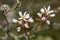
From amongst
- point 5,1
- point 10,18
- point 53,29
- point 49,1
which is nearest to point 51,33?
point 53,29

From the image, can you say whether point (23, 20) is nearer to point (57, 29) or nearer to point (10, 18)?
point (10, 18)

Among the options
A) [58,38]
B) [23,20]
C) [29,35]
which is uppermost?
[23,20]

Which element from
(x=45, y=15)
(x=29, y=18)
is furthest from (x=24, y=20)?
(x=45, y=15)

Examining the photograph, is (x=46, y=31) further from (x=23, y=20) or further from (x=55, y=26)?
(x=23, y=20)

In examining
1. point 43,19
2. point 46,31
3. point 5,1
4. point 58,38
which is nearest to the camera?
point 43,19

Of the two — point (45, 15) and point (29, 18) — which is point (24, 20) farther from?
point (45, 15)

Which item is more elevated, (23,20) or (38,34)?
(23,20)

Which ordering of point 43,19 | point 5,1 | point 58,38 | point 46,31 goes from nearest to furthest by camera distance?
1. point 43,19
2. point 5,1
3. point 46,31
4. point 58,38

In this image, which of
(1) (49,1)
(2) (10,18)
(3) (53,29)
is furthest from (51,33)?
(1) (49,1)

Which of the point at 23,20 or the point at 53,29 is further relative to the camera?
the point at 53,29
